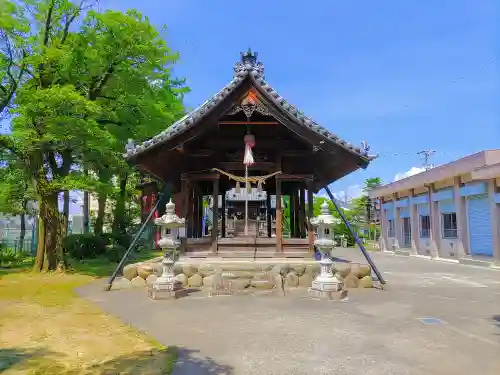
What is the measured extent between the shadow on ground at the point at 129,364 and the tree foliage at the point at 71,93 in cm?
1010

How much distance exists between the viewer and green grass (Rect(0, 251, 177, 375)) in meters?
4.64

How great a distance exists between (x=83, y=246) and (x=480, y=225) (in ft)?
73.7

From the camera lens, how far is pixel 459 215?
21188mm

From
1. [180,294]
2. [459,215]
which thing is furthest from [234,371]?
[459,215]

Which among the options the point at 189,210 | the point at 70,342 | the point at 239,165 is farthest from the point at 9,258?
the point at 70,342

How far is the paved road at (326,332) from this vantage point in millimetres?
4660

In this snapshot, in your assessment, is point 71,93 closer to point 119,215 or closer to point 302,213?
point 302,213

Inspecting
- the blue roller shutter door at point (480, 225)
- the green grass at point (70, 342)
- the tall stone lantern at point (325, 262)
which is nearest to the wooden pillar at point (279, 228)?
the tall stone lantern at point (325, 262)

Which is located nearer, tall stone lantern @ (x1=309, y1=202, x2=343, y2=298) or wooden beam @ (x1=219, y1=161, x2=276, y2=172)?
tall stone lantern @ (x1=309, y1=202, x2=343, y2=298)

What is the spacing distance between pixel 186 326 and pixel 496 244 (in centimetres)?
1751

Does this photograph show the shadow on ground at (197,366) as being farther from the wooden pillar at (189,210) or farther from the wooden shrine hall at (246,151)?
the wooden pillar at (189,210)

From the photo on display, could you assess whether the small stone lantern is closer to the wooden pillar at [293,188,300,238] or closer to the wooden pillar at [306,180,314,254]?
the wooden pillar at [306,180,314,254]

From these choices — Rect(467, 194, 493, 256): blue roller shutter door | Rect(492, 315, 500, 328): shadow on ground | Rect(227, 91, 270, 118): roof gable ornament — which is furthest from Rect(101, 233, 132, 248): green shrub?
Rect(492, 315, 500, 328): shadow on ground

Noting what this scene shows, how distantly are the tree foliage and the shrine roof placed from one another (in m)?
4.21
